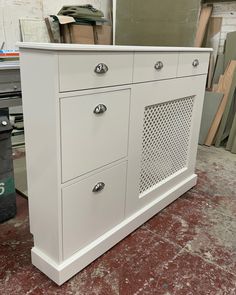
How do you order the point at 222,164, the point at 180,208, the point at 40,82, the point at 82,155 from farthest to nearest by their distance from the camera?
the point at 222,164, the point at 180,208, the point at 82,155, the point at 40,82

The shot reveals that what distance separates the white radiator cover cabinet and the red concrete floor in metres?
0.07

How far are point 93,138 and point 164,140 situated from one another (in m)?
0.69

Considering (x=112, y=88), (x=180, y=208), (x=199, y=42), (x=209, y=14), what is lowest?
(x=180, y=208)

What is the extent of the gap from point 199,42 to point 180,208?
2036mm

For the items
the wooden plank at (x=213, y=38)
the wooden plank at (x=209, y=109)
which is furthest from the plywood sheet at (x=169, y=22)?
the wooden plank at (x=213, y=38)

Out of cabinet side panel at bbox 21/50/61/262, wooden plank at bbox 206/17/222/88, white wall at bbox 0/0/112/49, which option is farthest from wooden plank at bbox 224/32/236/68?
cabinet side panel at bbox 21/50/61/262

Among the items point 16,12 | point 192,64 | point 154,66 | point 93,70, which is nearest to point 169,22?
point 192,64

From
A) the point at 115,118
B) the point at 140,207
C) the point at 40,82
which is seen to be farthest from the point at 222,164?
the point at 40,82

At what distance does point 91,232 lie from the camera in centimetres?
143

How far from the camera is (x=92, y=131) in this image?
1252 mm

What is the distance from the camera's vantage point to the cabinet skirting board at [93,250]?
4.31 feet

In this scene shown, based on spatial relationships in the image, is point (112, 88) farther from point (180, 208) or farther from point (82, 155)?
point (180, 208)

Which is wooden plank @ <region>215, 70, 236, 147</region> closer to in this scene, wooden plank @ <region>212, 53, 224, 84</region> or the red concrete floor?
wooden plank @ <region>212, 53, 224, 84</region>

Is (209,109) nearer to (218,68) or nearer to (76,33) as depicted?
(218,68)
